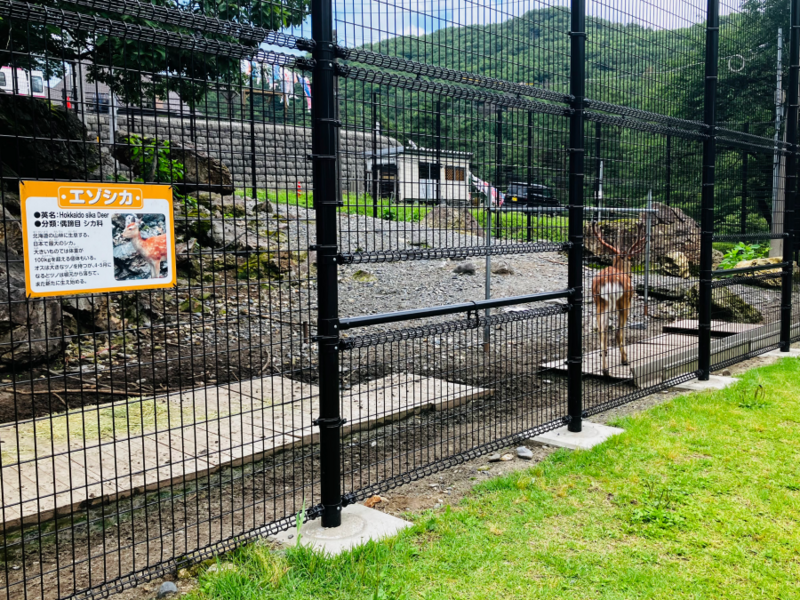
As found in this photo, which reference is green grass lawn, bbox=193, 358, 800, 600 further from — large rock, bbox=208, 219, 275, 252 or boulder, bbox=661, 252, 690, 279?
boulder, bbox=661, 252, 690, 279

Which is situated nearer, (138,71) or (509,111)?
(138,71)

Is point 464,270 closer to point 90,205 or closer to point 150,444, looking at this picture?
point 150,444

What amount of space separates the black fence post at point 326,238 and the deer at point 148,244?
838 millimetres

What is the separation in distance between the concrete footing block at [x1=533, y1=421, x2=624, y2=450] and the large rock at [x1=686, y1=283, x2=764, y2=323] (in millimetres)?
5122

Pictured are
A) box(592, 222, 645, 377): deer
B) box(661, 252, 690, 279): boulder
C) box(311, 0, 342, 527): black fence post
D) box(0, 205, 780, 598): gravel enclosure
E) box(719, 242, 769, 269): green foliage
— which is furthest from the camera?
box(719, 242, 769, 269): green foliage

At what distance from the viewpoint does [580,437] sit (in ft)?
17.7

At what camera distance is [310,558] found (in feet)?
10.8

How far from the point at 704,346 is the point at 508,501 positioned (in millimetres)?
4073

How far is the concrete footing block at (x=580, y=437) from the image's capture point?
17.2ft

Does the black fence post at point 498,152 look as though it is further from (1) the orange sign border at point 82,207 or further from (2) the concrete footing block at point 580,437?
(1) the orange sign border at point 82,207

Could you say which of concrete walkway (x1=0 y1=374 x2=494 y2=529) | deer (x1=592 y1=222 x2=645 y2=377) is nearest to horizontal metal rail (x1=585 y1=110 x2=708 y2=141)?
deer (x1=592 y1=222 x2=645 y2=377)

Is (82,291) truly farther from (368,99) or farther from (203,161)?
(368,99)

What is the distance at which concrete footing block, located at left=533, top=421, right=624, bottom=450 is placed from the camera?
523cm

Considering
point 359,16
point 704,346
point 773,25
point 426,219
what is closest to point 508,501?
point 426,219
